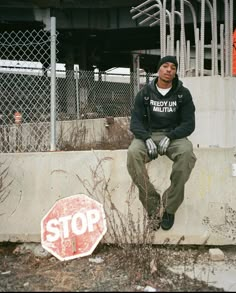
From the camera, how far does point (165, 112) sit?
385 cm

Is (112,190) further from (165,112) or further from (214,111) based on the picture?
(214,111)

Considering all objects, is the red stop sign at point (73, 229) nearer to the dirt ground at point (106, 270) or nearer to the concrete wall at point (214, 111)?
the dirt ground at point (106, 270)

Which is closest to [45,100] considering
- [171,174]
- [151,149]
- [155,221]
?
[151,149]

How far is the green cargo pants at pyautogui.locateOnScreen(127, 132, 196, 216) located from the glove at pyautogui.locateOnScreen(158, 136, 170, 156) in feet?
0.22

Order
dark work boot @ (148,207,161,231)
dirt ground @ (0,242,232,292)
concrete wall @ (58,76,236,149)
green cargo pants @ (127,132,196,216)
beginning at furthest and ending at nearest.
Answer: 1. concrete wall @ (58,76,236,149)
2. green cargo pants @ (127,132,196,216)
3. dark work boot @ (148,207,161,231)
4. dirt ground @ (0,242,232,292)

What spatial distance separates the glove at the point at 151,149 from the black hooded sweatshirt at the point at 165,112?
0.28 feet

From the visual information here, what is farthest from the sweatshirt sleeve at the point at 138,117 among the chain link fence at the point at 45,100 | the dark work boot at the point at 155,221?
the chain link fence at the point at 45,100

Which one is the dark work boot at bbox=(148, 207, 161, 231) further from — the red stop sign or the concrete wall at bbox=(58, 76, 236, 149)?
the concrete wall at bbox=(58, 76, 236, 149)

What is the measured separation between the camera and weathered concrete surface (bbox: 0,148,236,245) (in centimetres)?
399

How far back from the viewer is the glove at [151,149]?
3643mm

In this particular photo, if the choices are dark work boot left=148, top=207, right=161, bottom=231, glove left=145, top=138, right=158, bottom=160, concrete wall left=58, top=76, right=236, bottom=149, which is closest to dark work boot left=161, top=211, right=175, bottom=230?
dark work boot left=148, top=207, right=161, bottom=231

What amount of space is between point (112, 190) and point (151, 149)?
69cm

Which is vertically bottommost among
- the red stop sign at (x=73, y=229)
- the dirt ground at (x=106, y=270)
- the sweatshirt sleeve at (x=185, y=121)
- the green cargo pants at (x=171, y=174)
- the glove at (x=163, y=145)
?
the dirt ground at (x=106, y=270)

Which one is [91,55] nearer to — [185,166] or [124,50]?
[124,50]
